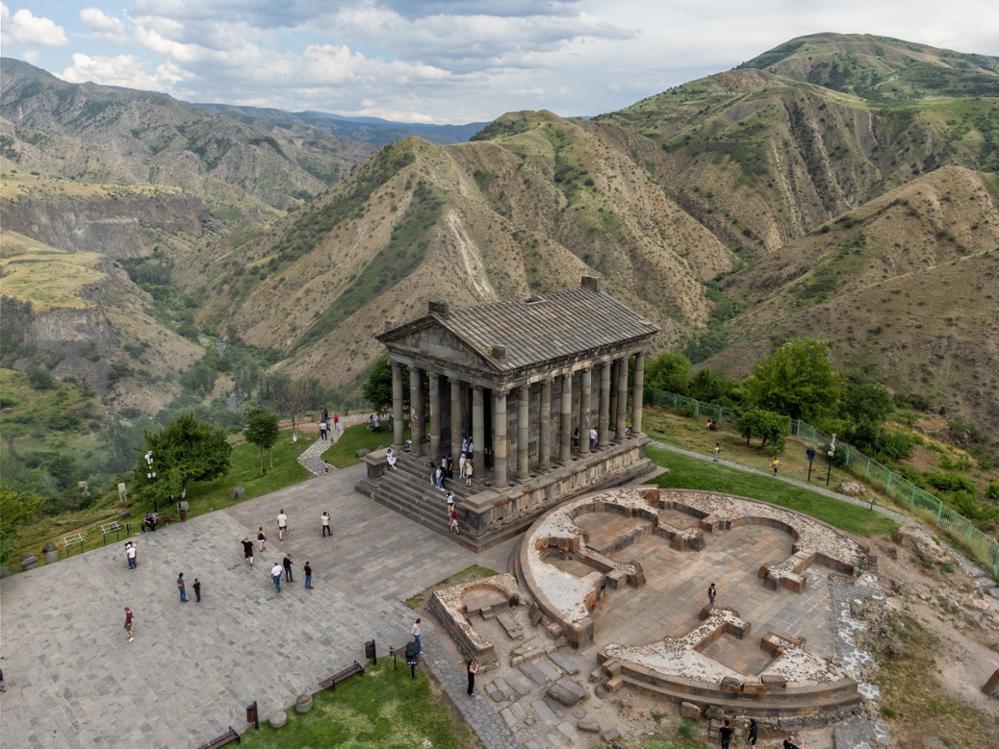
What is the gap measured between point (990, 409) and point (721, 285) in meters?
63.3

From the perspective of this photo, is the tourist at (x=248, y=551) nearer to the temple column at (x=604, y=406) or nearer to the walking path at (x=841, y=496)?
the temple column at (x=604, y=406)

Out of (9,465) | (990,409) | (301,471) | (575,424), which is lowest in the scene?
(9,465)

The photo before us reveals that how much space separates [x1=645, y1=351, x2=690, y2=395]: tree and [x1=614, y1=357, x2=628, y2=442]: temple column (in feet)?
61.3

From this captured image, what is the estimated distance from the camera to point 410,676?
2212cm

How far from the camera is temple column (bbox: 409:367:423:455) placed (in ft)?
116

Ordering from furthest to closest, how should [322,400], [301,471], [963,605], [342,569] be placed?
[322,400]
[301,471]
[342,569]
[963,605]

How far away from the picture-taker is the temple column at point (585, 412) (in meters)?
35.4

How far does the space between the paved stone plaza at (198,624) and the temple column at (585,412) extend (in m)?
9.82

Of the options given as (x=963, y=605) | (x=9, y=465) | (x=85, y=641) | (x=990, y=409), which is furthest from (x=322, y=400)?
(x=990, y=409)

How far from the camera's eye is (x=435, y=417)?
3494 centimetres

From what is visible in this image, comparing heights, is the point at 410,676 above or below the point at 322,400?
above

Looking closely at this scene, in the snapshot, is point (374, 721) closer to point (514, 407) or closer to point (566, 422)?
point (514, 407)

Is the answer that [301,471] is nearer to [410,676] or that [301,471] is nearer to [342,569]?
[342,569]

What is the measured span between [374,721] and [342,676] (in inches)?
90.4
